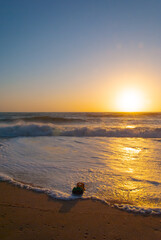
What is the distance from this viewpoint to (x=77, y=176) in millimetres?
3844

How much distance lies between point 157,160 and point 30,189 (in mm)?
3891

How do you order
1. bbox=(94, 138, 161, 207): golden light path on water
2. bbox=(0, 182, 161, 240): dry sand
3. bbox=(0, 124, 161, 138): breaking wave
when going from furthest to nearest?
1. bbox=(0, 124, 161, 138): breaking wave
2. bbox=(94, 138, 161, 207): golden light path on water
3. bbox=(0, 182, 161, 240): dry sand

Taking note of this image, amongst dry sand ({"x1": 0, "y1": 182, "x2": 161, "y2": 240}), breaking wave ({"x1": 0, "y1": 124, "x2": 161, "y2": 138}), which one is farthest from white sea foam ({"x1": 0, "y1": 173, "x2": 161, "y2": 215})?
breaking wave ({"x1": 0, "y1": 124, "x2": 161, "y2": 138})

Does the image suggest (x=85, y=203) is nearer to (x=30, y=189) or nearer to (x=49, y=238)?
(x=49, y=238)

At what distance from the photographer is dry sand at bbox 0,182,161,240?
202 cm

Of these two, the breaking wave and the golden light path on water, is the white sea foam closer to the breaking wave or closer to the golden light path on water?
the golden light path on water

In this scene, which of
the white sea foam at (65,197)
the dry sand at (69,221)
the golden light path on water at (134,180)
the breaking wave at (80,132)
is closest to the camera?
the dry sand at (69,221)

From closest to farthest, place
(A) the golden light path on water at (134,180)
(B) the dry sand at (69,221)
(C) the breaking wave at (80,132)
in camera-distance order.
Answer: (B) the dry sand at (69,221)
(A) the golden light path on water at (134,180)
(C) the breaking wave at (80,132)

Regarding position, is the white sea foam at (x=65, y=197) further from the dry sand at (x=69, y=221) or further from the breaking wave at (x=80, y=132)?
the breaking wave at (x=80, y=132)

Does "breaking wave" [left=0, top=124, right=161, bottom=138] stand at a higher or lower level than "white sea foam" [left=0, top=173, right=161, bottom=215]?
higher

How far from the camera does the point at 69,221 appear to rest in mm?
2268

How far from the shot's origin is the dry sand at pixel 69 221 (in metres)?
2.02

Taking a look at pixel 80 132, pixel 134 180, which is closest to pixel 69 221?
pixel 134 180

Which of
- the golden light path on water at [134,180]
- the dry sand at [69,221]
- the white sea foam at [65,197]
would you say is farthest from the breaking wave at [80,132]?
the dry sand at [69,221]
